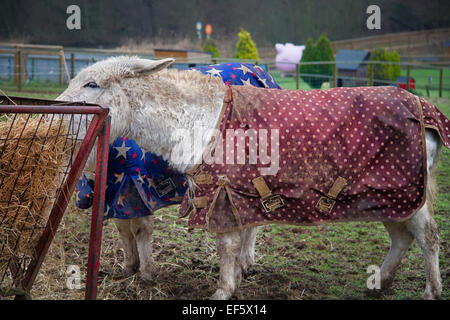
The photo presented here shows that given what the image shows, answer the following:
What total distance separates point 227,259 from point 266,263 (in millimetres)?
878

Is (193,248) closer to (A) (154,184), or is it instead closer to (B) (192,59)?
(A) (154,184)

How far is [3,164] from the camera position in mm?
2271

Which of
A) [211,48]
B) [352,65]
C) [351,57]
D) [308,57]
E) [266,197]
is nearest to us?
[266,197]

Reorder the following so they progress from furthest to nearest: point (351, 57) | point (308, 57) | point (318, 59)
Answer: point (308, 57)
point (318, 59)
point (351, 57)

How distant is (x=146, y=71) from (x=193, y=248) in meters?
1.61

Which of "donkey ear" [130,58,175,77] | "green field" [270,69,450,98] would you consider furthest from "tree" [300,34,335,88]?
"donkey ear" [130,58,175,77]

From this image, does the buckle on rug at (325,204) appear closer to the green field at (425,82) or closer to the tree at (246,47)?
the green field at (425,82)

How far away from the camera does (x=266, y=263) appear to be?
3.44 metres

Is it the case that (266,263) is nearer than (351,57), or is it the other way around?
(266,263)

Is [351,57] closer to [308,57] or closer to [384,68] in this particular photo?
[308,57]

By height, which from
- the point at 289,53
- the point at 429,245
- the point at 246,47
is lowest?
the point at 429,245

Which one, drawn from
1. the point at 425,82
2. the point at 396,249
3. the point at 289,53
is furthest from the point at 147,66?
the point at 289,53

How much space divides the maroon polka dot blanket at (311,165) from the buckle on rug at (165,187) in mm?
350
